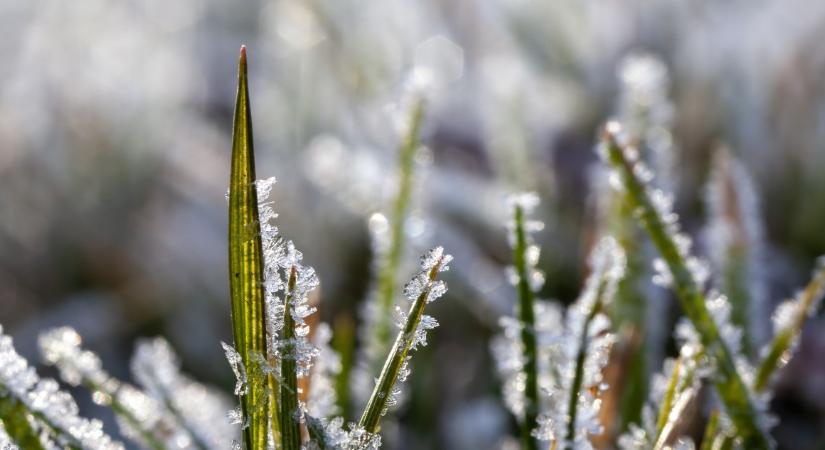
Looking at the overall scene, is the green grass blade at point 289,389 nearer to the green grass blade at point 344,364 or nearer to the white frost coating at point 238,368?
the white frost coating at point 238,368

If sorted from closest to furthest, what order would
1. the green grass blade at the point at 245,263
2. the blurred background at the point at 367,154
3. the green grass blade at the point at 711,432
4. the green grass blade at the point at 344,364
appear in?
the green grass blade at the point at 245,263 → the green grass blade at the point at 711,432 → the green grass blade at the point at 344,364 → the blurred background at the point at 367,154

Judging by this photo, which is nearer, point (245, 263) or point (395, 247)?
point (245, 263)

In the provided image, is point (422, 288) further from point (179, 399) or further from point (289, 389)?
point (179, 399)

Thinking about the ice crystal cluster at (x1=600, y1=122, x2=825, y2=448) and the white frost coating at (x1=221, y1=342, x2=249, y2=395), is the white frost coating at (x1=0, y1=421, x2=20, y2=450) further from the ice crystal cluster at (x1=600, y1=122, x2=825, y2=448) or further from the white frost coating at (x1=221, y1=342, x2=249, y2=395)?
the ice crystal cluster at (x1=600, y1=122, x2=825, y2=448)

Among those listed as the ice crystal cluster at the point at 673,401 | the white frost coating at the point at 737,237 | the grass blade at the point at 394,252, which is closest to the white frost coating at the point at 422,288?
the ice crystal cluster at the point at 673,401

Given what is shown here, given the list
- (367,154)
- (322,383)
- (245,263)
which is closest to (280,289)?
(245,263)
